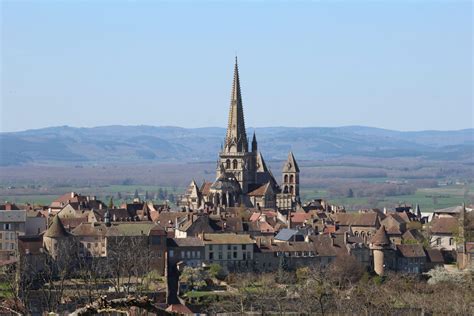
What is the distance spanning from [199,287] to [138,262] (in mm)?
3708

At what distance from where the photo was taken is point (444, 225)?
3452 inches

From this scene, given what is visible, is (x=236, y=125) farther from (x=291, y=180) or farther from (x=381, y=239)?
(x=381, y=239)

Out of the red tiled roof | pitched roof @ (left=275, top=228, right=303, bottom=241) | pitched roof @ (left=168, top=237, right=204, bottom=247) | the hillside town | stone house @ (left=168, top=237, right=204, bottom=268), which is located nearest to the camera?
the hillside town

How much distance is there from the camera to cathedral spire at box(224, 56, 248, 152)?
11981cm

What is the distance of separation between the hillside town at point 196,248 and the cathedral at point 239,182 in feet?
33.7

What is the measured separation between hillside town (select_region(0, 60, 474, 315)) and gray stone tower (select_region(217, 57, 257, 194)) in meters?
18.6

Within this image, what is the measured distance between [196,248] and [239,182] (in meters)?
44.7

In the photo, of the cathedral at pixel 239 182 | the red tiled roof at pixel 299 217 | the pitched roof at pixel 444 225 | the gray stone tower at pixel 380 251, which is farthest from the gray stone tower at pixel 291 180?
the gray stone tower at pixel 380 251

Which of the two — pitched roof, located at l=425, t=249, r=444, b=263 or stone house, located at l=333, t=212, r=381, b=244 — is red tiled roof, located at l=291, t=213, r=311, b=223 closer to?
stone house, located at l=333, t=212, r=381, b=244

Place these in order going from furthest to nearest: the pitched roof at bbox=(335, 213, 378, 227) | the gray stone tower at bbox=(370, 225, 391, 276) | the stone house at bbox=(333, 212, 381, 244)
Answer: the pitched roof at bbox=(335, 213, 378, 227) → the stone house at bbox=(333, 212, 381, 244) → the gray stone tower at bbox=(370, 225, 391, 276)

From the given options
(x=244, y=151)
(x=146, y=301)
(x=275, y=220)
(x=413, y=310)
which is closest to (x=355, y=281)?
(x=413, y=310)

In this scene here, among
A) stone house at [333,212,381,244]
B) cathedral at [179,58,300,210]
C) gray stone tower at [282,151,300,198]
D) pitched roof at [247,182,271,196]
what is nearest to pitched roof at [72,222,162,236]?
stone house at [333,212,381,244]

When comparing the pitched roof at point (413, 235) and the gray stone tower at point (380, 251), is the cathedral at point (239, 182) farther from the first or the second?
the gray stone tower at point (380, 251)

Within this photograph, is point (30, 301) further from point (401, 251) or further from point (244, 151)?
point (244, 151)
